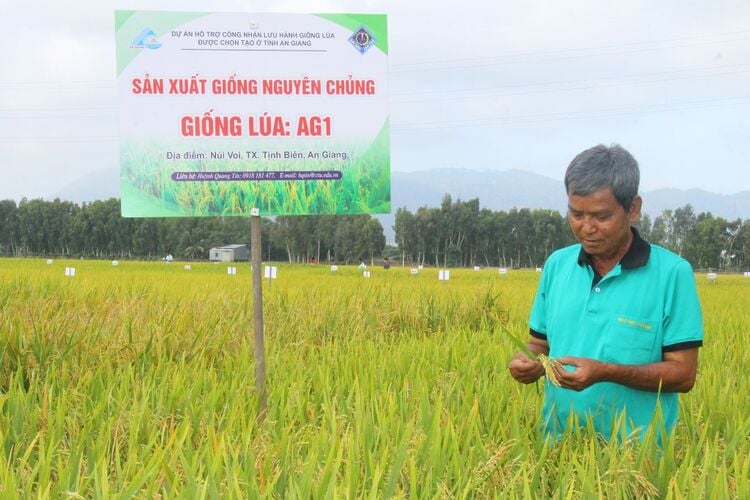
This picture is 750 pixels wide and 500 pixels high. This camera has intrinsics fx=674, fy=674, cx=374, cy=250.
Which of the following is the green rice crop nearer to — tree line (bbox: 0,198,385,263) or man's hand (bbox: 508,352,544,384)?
man's hand (bbox: 508,352,544,384)

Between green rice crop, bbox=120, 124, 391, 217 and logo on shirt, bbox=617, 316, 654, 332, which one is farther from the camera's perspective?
green rice crop, bbox=120, 124, 391, 217

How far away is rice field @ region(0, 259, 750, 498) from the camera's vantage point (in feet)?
5.98

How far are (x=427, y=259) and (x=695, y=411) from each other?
78395mm

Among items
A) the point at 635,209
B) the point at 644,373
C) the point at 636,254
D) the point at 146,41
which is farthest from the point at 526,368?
the point at 146,41

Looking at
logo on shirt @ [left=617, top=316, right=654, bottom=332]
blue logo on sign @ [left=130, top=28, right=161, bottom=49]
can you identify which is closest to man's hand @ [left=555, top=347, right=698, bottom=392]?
logo on shirt @ [left=617, top=316, right=654, bottom=332]

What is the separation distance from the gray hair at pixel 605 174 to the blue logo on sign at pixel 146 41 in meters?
2.26

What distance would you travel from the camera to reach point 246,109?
3.41 m

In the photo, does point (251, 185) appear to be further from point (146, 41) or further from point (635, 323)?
point (635, 323)

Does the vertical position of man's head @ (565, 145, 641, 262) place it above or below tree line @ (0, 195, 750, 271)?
below

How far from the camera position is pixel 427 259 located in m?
81.4

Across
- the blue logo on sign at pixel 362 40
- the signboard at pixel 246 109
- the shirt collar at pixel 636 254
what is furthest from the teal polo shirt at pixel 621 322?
the blue logo on sign at pixel 362 40

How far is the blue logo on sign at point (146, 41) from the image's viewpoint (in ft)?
11.0

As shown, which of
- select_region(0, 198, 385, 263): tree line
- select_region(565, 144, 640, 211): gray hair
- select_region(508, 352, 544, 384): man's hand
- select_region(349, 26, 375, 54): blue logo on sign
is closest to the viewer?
select_region(565, 144, 640, 211): gray hair

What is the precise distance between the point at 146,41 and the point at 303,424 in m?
2.04
